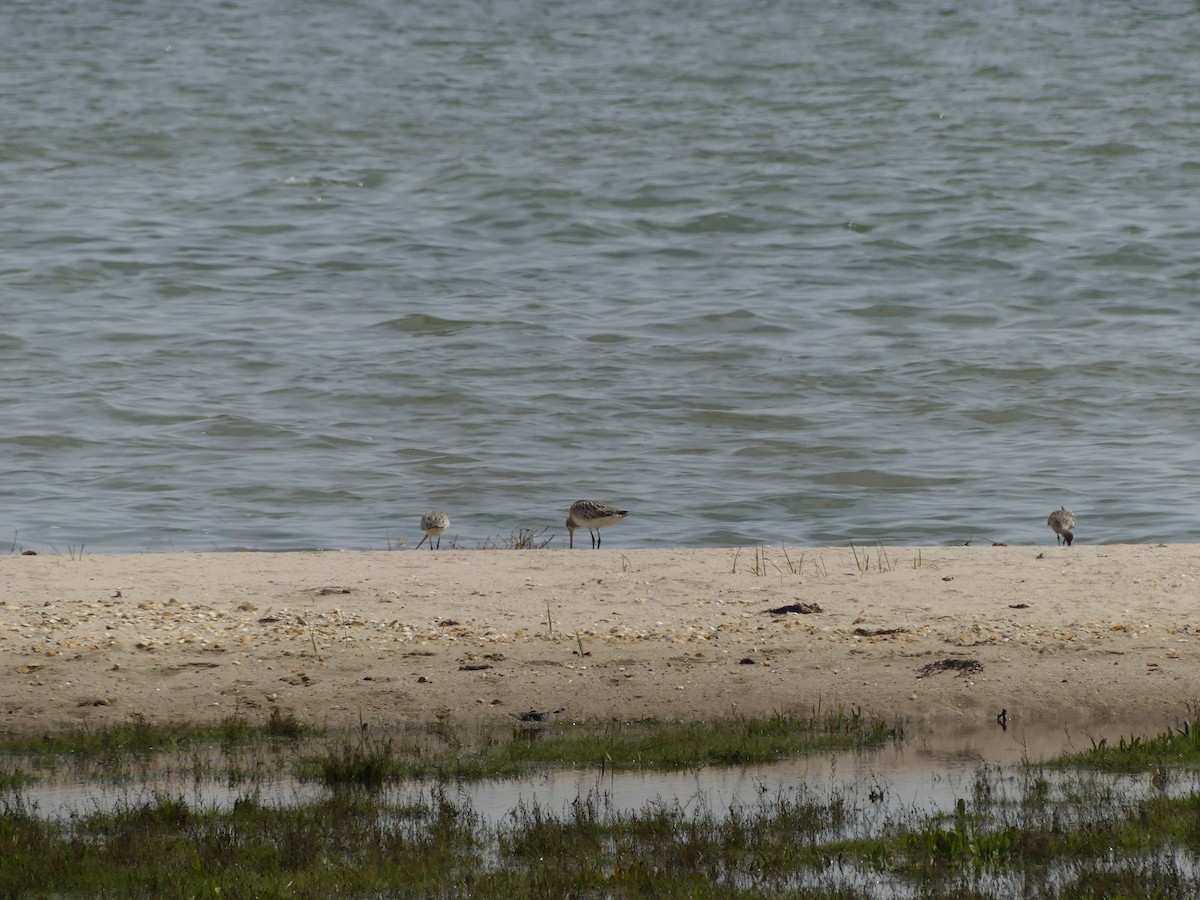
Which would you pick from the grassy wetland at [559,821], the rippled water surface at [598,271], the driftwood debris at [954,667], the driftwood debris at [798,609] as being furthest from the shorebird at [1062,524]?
the grassy wetland at [559,821]

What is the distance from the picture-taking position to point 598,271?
101 feet

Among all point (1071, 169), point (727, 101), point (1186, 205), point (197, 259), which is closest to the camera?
point (197, 259)

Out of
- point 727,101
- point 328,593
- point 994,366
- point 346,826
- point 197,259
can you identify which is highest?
point 727,101

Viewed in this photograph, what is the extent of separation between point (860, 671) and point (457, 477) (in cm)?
990

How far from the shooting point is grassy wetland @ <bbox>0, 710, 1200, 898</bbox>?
6.74m

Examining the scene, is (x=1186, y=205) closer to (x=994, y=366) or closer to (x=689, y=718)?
(x=994, y=366)

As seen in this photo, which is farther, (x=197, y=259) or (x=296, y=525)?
(x=197, y=259)

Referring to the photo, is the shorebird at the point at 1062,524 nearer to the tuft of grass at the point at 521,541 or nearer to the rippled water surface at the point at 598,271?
the rippled water surface at the point at 598,271

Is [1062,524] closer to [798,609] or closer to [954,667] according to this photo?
[798,609]

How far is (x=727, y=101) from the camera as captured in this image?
45.3m

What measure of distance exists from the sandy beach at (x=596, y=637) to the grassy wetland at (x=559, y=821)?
495 millimetres

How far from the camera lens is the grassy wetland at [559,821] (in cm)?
674

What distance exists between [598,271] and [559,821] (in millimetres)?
23723

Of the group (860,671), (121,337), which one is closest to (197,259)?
(121,337)
